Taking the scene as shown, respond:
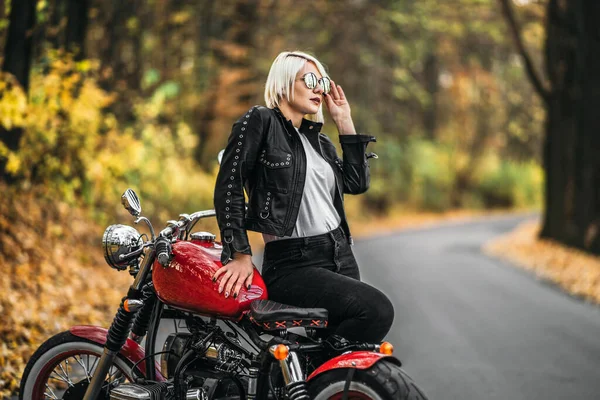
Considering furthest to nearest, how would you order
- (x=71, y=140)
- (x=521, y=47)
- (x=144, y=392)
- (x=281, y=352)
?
1. (x=521, y=47)
2. (x=71, y=140)
3. (x=144, y=392)
4. (x=281, y=352)

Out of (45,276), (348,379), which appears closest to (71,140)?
(45,276)

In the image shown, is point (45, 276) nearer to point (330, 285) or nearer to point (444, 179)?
point (330, 285)

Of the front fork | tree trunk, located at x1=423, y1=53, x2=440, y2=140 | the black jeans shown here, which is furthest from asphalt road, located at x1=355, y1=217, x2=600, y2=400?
tree trunk, located at x1=423, y1=53, x2=440, y2=140

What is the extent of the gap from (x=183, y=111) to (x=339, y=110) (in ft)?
53.3

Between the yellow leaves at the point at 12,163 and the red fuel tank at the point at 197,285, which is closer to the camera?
the red fuel tank at the point at 197,285

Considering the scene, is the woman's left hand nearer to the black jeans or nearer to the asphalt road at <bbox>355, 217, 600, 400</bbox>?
the black jeans

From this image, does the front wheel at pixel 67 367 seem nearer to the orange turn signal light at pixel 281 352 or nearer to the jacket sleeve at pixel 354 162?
the orange turn signal light at pixel 281 352

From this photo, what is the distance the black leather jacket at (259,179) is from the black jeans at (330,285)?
5.9 inches

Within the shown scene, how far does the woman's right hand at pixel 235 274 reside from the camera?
141 inches

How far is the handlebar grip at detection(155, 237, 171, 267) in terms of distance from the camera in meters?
3.73

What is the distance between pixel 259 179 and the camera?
372 cm

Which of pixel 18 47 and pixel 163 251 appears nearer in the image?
pixel 163 251

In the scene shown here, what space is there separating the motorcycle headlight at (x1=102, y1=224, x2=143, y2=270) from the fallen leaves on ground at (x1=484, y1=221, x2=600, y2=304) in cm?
902

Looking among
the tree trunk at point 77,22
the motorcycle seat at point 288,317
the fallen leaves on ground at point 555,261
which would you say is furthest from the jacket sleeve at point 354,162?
the tree trunk at point 77,22
